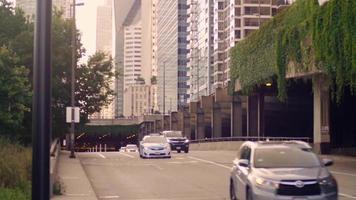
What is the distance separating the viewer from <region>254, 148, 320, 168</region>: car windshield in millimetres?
14969

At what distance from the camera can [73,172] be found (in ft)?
95.2

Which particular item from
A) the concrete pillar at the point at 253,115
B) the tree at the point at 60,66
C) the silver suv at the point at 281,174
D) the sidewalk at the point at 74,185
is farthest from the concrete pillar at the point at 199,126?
the silver suv at the point at 281,174

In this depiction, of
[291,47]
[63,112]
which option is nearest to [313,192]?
[291,47]

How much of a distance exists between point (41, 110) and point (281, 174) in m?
9.68

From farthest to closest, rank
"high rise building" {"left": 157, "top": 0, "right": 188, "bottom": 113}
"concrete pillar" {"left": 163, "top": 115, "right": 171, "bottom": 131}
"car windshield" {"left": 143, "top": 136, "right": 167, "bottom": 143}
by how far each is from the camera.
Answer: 1. "high rise building" {"left": 157, "top": 0, "right": 188, "bottom": 113}
2. "concrete pillar" {"left": 163, "top": 115, "right": 171, "bottom": 131}
3. "car windshield" {"left": 143, "top": 136, "right": 167, "bottom": 143}

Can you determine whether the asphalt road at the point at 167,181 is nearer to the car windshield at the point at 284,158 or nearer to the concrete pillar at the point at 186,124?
the car windshield at the point at 284,158

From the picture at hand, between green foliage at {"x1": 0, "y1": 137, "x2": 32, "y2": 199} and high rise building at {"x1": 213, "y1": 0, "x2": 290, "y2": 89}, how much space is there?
4768 inches

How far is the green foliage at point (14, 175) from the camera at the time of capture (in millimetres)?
14553

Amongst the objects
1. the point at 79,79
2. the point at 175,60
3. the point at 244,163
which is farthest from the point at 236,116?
the point at 175,60

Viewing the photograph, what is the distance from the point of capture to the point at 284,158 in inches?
600

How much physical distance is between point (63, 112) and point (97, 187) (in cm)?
2157

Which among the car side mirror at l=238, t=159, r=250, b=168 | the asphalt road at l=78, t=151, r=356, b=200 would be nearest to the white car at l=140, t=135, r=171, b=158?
the asphalt road at l=78, t=151, r=356, b=200

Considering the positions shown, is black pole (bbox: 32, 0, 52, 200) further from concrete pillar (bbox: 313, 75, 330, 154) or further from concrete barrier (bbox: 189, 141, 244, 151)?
concrete barrier (bbox: 189, 141, 244, 151)

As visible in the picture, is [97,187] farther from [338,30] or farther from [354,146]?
[354,146]
